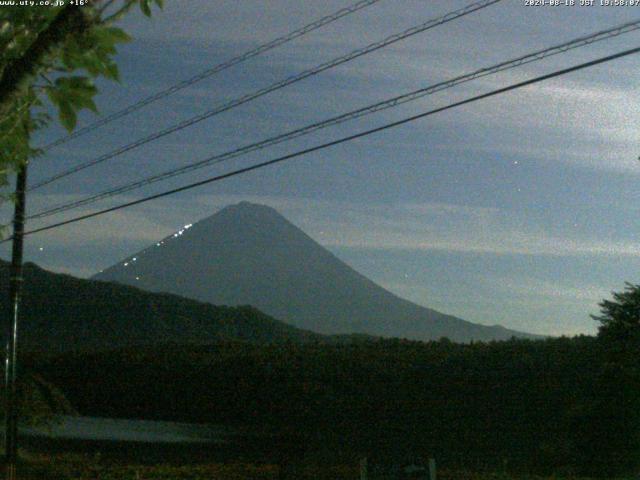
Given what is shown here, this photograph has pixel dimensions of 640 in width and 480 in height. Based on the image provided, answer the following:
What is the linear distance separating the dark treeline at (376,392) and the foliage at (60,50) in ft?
36.2

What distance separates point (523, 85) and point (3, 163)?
5.88 meters

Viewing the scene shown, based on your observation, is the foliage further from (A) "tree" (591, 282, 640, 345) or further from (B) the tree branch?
(A) "tree" (591, 282, 640, 345)

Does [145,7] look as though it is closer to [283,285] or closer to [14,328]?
[14,328]

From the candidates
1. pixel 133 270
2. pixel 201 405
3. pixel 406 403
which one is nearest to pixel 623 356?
pixel 406 403

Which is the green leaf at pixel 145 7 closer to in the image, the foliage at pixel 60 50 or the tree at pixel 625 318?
the foliage at pixel 60 50

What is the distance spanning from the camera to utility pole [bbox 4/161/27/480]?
14.9m

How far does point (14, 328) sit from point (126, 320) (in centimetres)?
4003

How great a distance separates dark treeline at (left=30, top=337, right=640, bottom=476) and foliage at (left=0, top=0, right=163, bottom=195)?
1103cm

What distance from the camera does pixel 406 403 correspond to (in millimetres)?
25156

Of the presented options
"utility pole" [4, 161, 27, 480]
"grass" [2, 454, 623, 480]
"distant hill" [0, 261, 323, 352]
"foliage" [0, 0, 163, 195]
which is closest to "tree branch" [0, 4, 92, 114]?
"foliage" [0, 0, 163, 195]

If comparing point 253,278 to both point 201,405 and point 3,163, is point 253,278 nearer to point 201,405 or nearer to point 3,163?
point 201,405

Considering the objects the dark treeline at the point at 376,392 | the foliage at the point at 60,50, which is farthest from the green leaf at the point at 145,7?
the dark treeline at the point at 376,392

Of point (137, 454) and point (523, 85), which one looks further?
point (137, 454)

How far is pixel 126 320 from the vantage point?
55125mm
